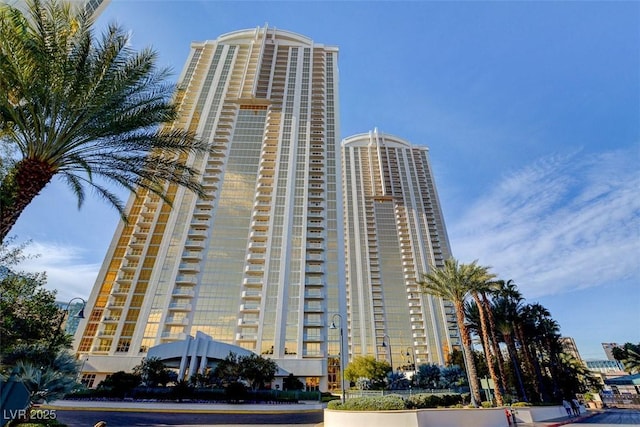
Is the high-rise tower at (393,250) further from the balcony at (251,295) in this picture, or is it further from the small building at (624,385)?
the balcony at (251,295)

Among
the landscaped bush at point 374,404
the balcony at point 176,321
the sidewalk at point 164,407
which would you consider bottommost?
the sidewalk at point 164,407

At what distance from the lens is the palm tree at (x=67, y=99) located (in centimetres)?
920

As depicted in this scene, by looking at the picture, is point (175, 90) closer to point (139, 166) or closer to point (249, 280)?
point (139, 166)

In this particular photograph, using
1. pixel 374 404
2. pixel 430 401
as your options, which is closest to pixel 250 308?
pixel 430 401

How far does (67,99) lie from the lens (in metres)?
9.98

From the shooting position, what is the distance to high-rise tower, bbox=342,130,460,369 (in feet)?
252

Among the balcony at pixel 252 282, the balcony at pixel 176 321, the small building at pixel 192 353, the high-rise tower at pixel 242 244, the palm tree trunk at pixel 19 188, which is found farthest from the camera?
the balcony at pixel 252 282

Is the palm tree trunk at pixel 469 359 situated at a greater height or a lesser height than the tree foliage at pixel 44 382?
greater

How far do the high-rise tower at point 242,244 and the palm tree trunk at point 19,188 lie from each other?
4167 cm

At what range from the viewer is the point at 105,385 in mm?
32219

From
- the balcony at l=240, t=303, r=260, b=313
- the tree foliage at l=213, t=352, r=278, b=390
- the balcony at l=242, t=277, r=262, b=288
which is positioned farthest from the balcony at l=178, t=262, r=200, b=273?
Result: the tree foliage at l=213, t=352, r=278, b=390

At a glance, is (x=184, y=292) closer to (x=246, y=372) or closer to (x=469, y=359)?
(x=246, y=372)

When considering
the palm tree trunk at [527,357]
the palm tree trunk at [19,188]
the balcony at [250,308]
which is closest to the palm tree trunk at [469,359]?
the palm tree trunk at [527,357]

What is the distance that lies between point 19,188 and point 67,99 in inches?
122
